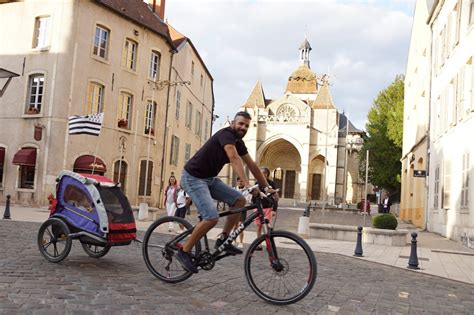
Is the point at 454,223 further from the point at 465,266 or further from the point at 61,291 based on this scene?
the point at 61,291

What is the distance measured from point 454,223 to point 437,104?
6.36 metres

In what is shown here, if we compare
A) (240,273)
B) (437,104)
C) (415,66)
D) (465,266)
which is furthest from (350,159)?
(240,273)

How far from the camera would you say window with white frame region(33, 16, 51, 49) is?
2258 centimetres

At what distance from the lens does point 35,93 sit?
22453 mm

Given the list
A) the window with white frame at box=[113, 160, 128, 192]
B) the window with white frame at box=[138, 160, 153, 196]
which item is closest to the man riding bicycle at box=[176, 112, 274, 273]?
the window with white frame at box=[113, 160, 128, 192]

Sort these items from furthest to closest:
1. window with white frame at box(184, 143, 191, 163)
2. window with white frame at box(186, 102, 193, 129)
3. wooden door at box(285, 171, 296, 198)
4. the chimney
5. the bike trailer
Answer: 1. wooden door at box(285, 171, 296, 198)
2. window with white frame at box(184, 143, 191, 163)
3. window with white frame at box(186, 102, 193, 129)
4. the chimney
5. the bike trailer

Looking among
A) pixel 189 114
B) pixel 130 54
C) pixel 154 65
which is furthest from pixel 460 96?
pixel 189 114

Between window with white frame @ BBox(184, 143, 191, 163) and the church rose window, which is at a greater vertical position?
the church rose window

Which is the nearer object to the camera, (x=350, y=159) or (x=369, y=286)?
(x=369, y=286)

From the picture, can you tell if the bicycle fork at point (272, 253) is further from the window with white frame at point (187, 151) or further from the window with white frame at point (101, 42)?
the window with white frame at point (187, 151)

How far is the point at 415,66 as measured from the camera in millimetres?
28844

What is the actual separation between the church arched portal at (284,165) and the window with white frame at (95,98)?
3893 cm

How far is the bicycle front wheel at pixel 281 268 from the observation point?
4.55 meters

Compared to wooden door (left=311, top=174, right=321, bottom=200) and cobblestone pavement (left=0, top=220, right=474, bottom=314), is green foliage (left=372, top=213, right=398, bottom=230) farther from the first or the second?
wooden door (left=311, top=174, right=321, bottom=200)
